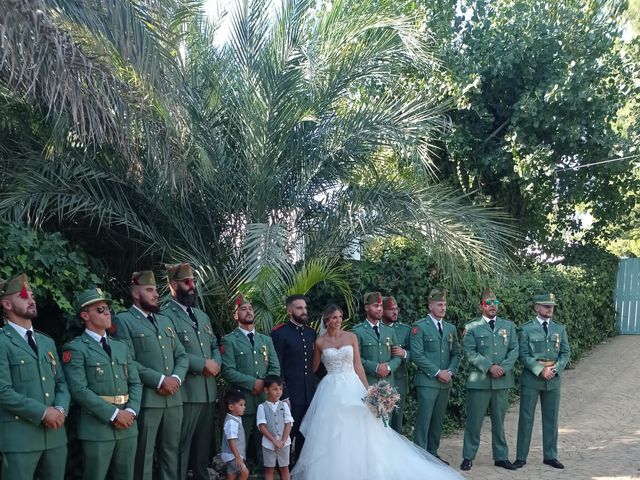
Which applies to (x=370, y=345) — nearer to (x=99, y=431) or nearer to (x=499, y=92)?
(x=99, y=431)

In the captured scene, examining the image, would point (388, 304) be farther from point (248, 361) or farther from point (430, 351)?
point (248, 361)

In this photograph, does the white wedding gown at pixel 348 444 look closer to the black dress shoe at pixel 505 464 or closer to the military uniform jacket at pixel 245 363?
the military uniform jacket at pixel 245 363

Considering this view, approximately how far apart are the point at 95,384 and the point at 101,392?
0.08 metres

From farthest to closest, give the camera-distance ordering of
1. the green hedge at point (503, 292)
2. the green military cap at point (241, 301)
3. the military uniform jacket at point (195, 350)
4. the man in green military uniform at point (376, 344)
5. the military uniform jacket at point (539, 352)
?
the green hedge at point (503, 292) < the military uniform jacket at point (539, 352) < the man in green military uniform at point (376, 344) < the green military cap at point (241, 301) < the military uniform jacket at point (195, 350)

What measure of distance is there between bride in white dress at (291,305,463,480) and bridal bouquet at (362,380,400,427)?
10cm

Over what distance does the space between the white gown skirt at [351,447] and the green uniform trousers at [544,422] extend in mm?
1670

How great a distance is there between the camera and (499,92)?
17.7 meters

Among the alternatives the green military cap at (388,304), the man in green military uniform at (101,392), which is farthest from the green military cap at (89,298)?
the green military cap at (388,304)

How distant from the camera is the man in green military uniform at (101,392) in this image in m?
6.12

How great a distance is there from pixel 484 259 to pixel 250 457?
3.51 meters

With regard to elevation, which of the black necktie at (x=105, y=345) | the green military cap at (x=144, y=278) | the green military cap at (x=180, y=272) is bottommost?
the black necktie at (x=105, y=345)

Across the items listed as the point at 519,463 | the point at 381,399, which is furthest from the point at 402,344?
the point at 519,463

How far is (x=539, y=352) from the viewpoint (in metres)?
9.24

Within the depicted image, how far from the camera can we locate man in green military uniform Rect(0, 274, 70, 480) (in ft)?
18.3
